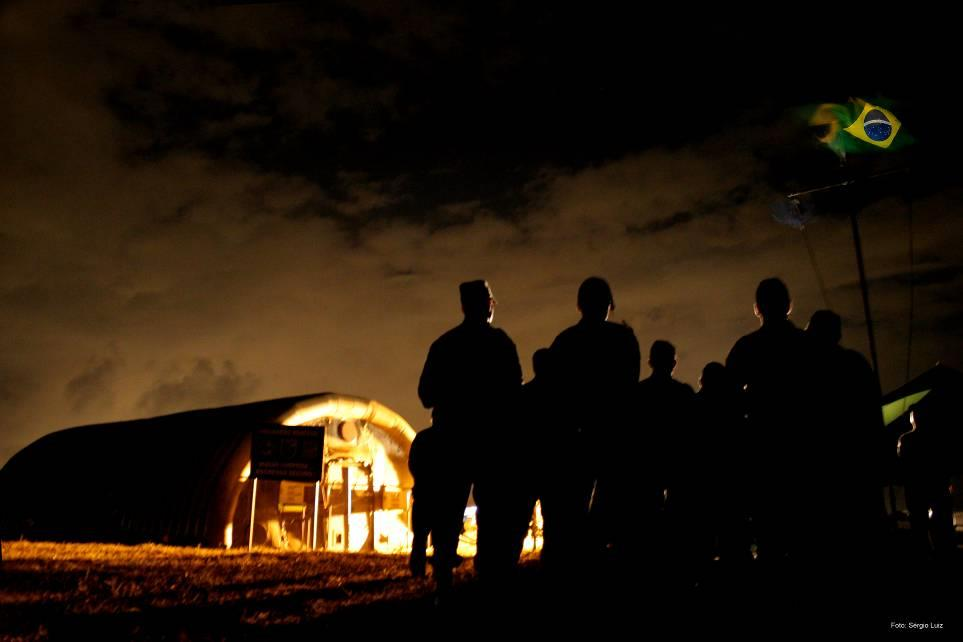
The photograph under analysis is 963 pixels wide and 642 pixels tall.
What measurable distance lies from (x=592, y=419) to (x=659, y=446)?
27.9 inches

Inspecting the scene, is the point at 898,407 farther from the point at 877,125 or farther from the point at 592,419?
the point at 592,419

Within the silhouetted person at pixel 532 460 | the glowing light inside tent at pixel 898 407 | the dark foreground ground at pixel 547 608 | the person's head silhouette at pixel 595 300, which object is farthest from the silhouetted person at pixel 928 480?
the glowing light inside tent at pixel 898 407

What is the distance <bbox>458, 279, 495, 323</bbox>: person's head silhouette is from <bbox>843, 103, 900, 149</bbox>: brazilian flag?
43.9ft

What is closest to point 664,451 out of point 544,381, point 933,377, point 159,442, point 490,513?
point 544,381

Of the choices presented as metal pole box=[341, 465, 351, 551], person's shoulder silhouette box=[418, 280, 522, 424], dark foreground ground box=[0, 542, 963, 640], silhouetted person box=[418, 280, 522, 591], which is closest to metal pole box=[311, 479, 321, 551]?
metal pole box=[341, 465, 351, 551]

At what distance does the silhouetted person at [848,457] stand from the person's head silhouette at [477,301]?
2.08 metres

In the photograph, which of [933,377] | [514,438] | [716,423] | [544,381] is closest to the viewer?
[514,438]

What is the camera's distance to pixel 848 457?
369 centimetres

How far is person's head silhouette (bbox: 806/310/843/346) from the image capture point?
14.6 ft

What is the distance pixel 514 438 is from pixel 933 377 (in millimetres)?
11194

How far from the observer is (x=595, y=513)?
4.31m

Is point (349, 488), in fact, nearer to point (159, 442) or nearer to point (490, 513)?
point (159, 442)

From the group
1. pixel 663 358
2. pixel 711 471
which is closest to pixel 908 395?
pixel 711 471

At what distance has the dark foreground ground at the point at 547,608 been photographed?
3477 millimetres
